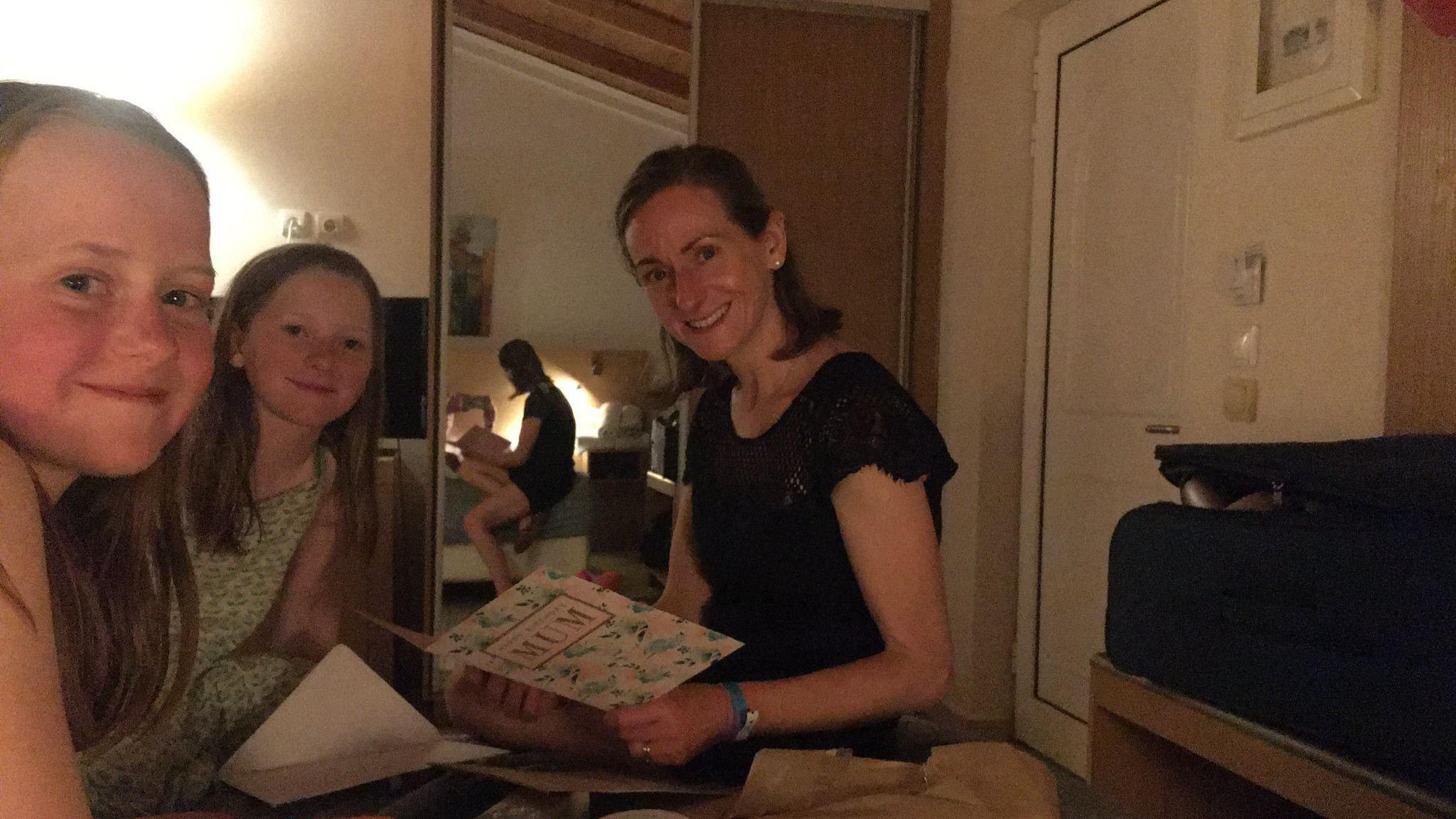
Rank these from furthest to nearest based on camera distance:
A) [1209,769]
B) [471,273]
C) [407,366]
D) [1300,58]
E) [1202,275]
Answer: [471,273], [407,366], [1202,275], [1300,58], [1209,769]

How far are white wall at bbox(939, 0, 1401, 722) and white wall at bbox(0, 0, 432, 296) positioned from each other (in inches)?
54.7

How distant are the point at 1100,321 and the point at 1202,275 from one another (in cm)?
42

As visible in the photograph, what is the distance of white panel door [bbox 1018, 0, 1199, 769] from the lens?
6.30ft

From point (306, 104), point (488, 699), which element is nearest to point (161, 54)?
point (306, 104)

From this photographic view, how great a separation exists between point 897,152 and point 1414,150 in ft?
4.84

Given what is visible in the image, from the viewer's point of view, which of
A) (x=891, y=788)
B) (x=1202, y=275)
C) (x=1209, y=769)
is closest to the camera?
(x=891, y=788)

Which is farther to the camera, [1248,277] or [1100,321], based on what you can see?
[1100,321]

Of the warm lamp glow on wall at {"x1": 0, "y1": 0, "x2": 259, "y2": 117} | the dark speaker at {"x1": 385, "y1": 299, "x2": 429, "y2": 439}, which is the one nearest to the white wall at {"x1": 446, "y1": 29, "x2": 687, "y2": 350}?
the dark speaker at {"x1": 385, "y1": 299, "x2": 429, "y2": 439}

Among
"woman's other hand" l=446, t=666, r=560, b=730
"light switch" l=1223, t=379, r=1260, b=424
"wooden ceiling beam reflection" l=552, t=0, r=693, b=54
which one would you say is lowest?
"woman's other hand" l=446, t=666, r=560, b=730

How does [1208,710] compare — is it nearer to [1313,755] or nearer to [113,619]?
[1313,755]

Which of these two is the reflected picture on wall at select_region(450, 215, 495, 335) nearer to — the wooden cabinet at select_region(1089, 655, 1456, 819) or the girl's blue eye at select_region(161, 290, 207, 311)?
the wooden cabinet at select_region(1089, 655, 1456, 819)

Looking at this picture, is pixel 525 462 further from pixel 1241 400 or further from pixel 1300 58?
pixel 1300 58

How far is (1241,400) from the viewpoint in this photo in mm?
1577

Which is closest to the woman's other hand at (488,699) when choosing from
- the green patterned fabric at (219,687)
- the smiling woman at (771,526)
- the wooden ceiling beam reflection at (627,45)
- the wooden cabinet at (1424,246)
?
the smiling woman at (771,526)
